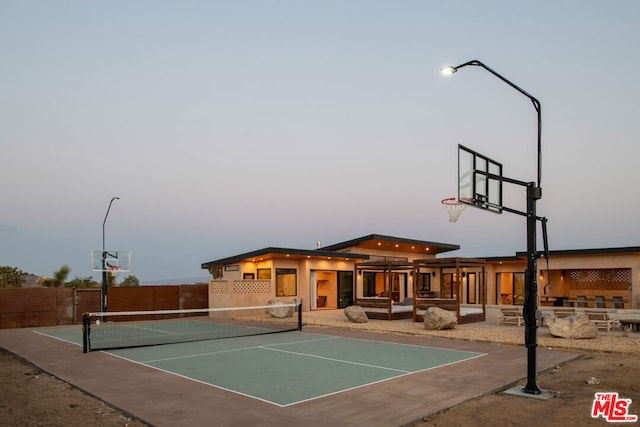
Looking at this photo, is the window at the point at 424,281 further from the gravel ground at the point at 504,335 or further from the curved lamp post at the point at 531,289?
the curved lamp post at the point at 531,289

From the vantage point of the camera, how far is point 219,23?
21.8 m

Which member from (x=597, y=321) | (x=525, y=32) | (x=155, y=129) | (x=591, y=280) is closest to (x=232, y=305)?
(x=155, y=129)

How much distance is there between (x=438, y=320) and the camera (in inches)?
762

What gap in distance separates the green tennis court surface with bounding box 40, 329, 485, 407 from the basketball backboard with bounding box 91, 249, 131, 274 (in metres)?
11.6

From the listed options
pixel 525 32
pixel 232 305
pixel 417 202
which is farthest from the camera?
pixel 417 202

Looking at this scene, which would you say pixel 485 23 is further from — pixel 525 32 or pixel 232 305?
pixel 232 305

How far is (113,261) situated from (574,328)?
84.3ft

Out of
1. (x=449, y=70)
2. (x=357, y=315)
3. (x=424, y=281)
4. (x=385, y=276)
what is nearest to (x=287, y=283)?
(x=385, y=276)

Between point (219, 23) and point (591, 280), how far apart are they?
2833cm

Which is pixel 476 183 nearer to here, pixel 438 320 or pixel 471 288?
pixel 438 320

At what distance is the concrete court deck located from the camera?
7641mm

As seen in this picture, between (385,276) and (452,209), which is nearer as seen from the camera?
(452,209)

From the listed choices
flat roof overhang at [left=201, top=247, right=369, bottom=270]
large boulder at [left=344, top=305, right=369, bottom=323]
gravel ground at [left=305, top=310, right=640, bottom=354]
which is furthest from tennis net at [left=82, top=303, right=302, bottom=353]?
flat roof overhang at [left=201, top=247, right=369, bottom=270]

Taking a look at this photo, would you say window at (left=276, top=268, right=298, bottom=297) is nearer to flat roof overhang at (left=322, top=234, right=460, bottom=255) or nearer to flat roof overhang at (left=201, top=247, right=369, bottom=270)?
flat roof overhang at (left=201, top=247, right=369, bottom=270)
